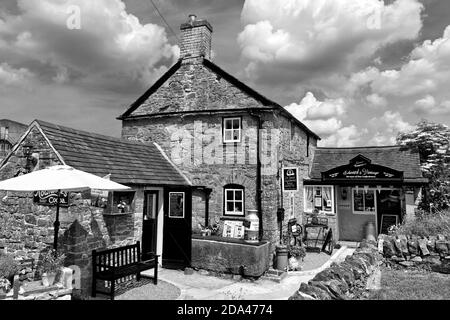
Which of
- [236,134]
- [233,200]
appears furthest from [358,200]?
[236,134]

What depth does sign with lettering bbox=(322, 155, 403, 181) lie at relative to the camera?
48.9 feet

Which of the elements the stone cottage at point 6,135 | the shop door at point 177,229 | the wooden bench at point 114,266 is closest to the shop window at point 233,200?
the shop door at point 177,229

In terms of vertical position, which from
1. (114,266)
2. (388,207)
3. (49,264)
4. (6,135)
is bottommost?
(114,266)

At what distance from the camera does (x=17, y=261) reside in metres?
7.79

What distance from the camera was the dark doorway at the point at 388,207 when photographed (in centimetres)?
1608

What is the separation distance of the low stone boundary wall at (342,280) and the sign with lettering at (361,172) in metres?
7.68

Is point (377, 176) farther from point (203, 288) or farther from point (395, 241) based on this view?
point (203, 288)

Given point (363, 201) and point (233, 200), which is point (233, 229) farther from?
point (363, 201)

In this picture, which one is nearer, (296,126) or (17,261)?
(17,261)

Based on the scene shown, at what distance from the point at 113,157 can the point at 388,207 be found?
43.9ft

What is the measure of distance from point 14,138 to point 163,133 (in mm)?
9000

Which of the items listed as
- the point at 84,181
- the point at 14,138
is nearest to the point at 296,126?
the point at 84,181

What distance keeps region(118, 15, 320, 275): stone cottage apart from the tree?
23.1 ft

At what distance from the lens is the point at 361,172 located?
612 inches
